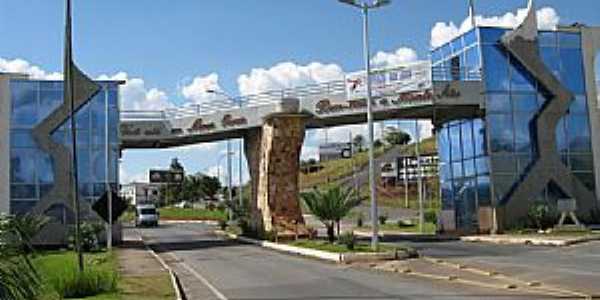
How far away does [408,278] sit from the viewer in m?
22.4

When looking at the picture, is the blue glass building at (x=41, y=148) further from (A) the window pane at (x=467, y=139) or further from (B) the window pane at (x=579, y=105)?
(B) the window pane at (x=579, y=105)

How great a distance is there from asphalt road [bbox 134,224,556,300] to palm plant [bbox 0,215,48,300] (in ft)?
36.0

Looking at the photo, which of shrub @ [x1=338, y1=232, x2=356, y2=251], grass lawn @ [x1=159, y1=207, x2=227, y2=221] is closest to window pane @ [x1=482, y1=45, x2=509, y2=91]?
shrub @ [x1=338, y1=232, x2=356, y2=251]

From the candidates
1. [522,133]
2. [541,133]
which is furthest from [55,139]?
[541,133]

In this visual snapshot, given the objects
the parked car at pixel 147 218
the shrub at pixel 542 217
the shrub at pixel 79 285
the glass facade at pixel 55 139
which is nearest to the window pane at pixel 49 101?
the glass facade at pixel 55 139

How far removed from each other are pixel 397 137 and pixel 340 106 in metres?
111

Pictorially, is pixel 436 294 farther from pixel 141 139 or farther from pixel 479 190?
pixel 141 139

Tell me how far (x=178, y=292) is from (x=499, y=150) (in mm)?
30672

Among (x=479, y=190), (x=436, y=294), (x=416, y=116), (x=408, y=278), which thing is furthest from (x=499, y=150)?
(x=436, y=294)

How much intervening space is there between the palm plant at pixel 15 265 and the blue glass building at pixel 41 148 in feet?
126

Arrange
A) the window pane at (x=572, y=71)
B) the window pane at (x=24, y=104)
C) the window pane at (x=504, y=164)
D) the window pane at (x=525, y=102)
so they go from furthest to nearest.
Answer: the window pane at (x=572, y=71), the window pane at (x=525, y=102), the window pane at (x=504, y=164), the window pane at (x=24, y=104)

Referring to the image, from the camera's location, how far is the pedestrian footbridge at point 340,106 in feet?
147

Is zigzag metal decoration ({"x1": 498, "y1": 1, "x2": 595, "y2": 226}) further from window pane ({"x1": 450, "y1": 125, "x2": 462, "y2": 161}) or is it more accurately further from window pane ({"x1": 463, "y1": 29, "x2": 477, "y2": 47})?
window pane ({"x1": 450, "y1": 125, "x2": 462, "y2": 161})

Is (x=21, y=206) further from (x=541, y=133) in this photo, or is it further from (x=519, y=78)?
(x=541, y=133)
